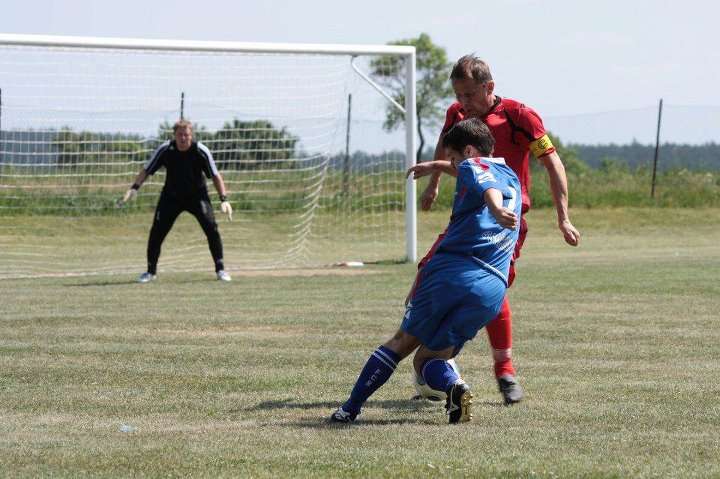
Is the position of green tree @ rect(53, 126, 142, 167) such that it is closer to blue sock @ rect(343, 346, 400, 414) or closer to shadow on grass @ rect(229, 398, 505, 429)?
shadow on grass @ rect(229, 398, 505, 429)

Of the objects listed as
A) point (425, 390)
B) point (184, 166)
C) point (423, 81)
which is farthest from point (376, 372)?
point (423, 81)

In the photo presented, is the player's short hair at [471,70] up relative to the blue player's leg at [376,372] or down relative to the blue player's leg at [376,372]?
up

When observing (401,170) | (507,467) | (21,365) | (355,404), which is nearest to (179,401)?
(355,404)

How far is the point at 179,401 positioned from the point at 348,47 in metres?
11.1

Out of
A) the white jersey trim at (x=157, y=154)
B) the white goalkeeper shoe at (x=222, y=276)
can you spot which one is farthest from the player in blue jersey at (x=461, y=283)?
the white jersey trim at (x=157, y=154)

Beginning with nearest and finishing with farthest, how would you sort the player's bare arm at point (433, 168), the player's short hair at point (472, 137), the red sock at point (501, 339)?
the player's short hair at point (472, 137)
the player's bare arm at point (433, 168)
the red sock at point (501, 339)

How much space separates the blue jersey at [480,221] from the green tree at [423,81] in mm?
12786

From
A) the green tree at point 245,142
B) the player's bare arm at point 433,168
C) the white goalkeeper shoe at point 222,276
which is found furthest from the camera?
the green tree at point 245,142

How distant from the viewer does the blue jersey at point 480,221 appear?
5723 millimetres

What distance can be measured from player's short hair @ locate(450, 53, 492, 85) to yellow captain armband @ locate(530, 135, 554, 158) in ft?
1.50

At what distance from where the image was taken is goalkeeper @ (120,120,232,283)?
48.0ft

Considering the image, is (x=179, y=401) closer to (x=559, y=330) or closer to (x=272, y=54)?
(x=559, y=330)

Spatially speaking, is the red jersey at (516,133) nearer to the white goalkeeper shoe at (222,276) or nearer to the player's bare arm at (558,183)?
the player's bare arm at (558,183)

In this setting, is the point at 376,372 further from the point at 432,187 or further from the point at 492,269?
the point at 432,187
